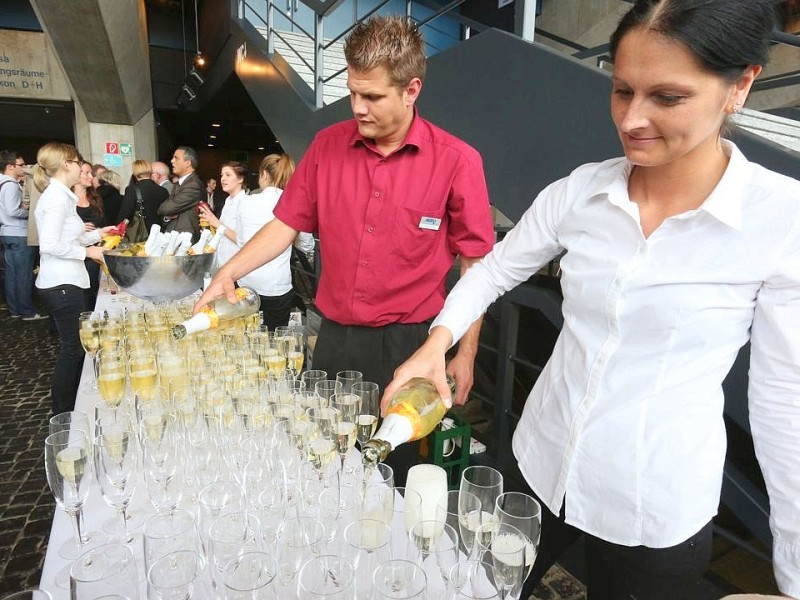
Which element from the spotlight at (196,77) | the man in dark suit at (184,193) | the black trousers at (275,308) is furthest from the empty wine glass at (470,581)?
the spotlight at (196,77)

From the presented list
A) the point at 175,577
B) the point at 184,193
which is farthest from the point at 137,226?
the point at 175,577

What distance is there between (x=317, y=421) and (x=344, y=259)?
0.77 meters

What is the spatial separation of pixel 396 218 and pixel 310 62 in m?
4.67

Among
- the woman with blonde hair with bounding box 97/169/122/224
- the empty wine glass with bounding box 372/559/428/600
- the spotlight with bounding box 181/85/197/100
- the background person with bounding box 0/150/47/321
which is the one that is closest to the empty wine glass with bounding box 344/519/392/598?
the empty wine glass with bounding box 372/559/428/600

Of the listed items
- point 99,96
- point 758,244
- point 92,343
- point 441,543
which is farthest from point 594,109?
point 99,96

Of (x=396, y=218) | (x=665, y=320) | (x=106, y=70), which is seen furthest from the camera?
(x=106, y=70)

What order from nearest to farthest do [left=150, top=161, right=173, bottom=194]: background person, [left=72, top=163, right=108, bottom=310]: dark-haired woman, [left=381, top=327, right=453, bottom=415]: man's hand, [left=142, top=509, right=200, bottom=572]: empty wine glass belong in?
1. [left=142, top=509, right=200, bottom=572]: empty wine glass
2. [left=381, top=327, right=453, bottom=415]: man's hand
3. [left=72, top=163, right=108, bottom=310]: dark-haired woman
4. [left=150, top=161, right=173, bottom=194]: background person

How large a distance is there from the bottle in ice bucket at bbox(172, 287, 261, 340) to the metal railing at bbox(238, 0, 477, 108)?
6.71 feet

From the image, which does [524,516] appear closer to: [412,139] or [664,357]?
[664,357]

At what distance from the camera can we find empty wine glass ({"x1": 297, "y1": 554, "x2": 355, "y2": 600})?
745mm

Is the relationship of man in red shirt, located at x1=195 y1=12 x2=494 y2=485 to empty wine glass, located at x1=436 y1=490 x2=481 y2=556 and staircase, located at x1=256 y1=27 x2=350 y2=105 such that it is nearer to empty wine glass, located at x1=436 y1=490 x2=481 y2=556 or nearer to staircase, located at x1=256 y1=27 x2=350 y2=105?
empty wine glass, located at x1=436 y1=490 x2=481 y2=556

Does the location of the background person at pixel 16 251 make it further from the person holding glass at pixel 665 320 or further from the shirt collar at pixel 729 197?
the shirt collar at pixel 729 197

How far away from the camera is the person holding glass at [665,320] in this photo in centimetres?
87

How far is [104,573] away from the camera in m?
0.79
